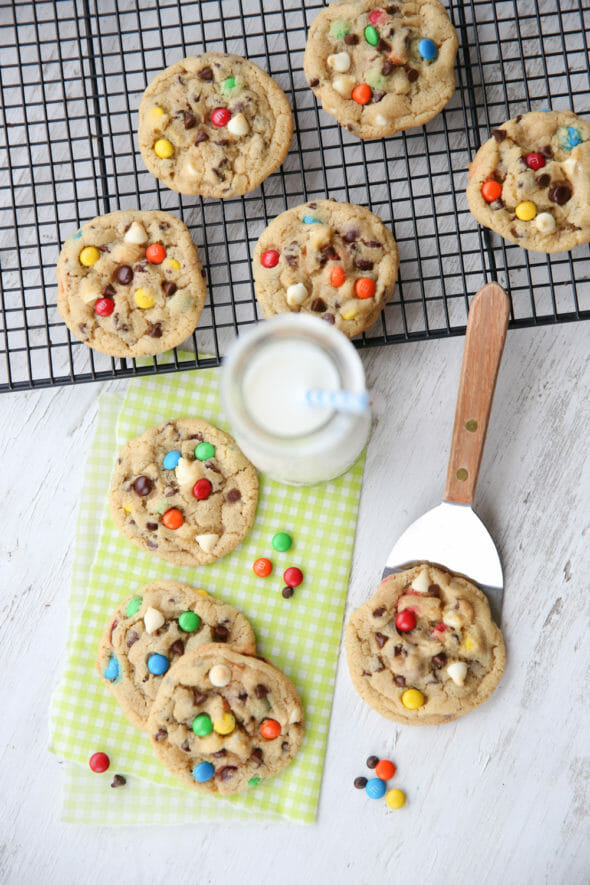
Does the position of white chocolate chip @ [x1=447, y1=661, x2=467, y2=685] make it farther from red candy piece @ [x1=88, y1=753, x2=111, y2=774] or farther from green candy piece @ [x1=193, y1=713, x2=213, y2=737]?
red candy piece @ [x1=88, y1=753, x2=111, y2=774]

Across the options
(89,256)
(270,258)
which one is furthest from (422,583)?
(89,256)

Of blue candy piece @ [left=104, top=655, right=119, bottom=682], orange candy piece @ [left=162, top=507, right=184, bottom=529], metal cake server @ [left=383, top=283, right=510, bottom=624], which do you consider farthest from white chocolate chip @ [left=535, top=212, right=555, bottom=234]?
blue candy piece @ [left=104, top=655, right=119, bottom=682]

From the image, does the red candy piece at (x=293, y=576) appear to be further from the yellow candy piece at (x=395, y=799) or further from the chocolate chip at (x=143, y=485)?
the yellow candy piece at (x=395, y=799)

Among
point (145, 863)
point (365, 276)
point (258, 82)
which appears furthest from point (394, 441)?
point (145, 863)

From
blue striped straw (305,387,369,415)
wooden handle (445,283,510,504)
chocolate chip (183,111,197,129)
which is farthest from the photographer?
chocolate chip (183,111,197,129)

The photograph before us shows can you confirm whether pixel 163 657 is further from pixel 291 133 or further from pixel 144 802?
pixel 291 133

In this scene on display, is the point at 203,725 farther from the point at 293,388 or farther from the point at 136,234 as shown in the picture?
the point at 136,234

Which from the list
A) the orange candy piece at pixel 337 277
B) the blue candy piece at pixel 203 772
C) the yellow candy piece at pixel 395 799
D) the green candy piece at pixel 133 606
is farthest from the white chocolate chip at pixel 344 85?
the yellow candy piece at pixel 395 799
